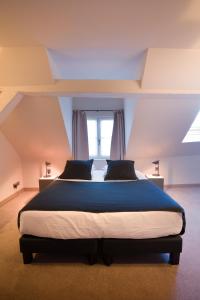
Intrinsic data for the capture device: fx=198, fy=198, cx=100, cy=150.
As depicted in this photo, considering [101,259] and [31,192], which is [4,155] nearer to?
[31,192]

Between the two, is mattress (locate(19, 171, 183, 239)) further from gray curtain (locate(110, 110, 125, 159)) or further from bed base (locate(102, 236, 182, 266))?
gray curtain (locate(110, 110, 125, 159))

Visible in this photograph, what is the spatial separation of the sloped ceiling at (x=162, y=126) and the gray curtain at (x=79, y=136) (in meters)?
0.98

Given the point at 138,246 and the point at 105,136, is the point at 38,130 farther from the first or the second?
the point at 138,246

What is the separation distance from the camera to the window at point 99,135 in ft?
15.0

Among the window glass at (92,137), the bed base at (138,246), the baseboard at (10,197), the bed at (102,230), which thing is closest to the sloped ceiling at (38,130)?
the window glass at (92,137)

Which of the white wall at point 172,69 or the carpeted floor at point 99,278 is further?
the white wall at point 172,69

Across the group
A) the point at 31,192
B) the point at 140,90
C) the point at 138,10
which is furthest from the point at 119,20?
the point at 31,192

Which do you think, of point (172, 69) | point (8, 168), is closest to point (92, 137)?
point (8, 168)

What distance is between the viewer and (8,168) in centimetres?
402

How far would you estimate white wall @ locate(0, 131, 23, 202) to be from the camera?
376cm

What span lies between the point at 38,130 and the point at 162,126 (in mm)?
2380

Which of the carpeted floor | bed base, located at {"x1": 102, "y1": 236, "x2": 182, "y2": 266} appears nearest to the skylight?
the carpeted floor

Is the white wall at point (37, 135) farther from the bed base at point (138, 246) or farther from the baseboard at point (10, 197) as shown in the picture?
the bed base at point (138, 246)

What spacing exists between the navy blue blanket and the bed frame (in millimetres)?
294
